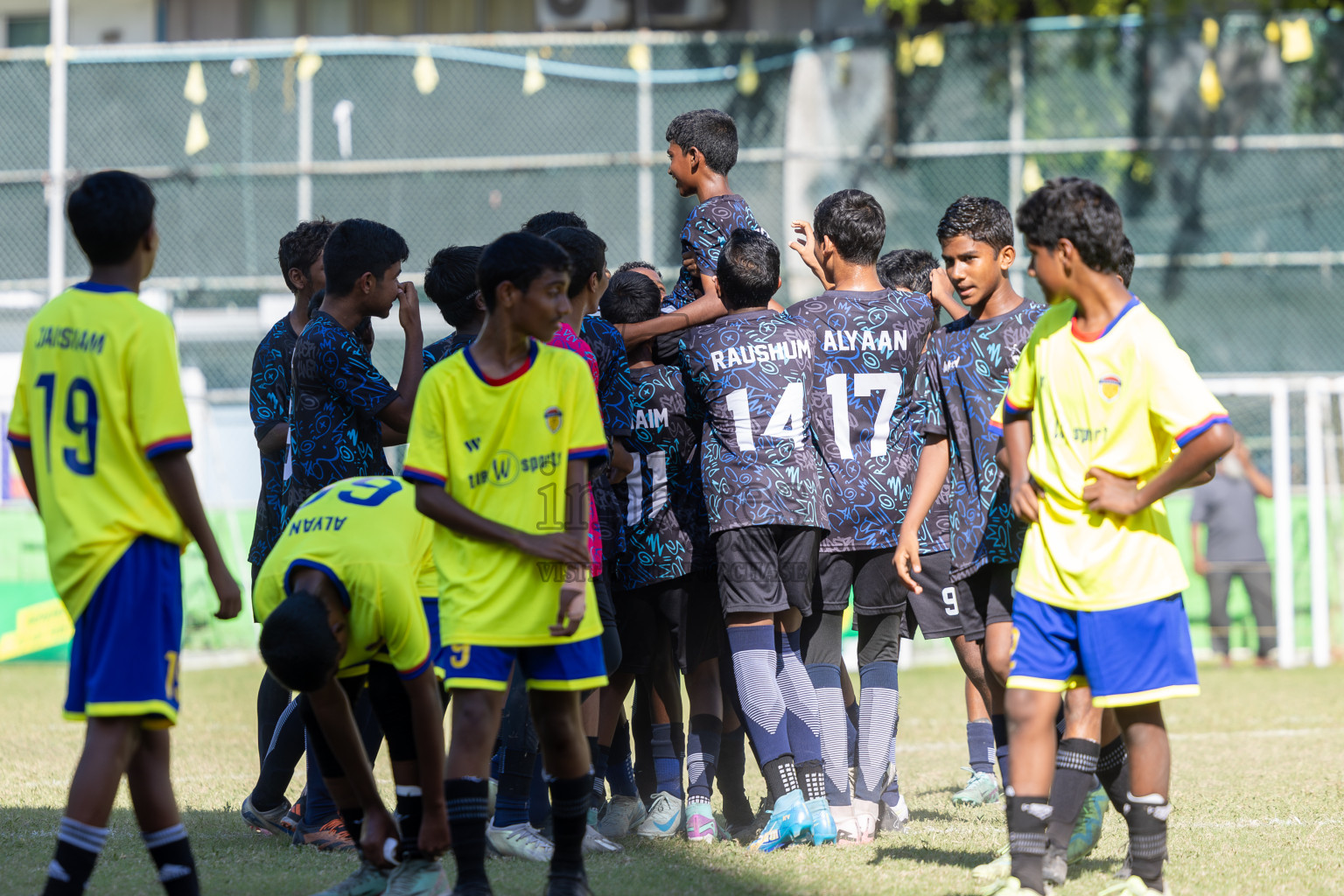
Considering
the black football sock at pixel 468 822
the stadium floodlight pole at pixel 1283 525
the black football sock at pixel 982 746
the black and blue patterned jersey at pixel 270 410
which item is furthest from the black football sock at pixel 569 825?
the stadium floodlight pole at pixel 1283 525

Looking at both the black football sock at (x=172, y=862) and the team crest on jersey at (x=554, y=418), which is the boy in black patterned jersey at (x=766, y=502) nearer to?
the team crest on jersey at (x=554, y=418)

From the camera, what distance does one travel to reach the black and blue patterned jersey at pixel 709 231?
5348 mm

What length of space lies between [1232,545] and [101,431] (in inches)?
437

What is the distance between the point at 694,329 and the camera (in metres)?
5.06

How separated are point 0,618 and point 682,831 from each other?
367 inches

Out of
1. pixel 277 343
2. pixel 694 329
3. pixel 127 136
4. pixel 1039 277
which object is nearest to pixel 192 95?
pixel 127 136

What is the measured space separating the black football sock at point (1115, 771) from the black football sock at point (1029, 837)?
2.04 ft

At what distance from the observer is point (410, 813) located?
4082 mm

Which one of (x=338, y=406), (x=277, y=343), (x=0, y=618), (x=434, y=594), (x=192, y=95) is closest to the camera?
(x=434, y=594)

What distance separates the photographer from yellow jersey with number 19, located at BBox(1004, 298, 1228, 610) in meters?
3.66

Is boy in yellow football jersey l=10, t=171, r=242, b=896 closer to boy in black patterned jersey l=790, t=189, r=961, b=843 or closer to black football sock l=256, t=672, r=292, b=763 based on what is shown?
black football sock l=256, t=672, r=292, b=763

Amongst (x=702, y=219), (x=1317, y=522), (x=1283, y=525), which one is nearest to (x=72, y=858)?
(x=702, y=219)

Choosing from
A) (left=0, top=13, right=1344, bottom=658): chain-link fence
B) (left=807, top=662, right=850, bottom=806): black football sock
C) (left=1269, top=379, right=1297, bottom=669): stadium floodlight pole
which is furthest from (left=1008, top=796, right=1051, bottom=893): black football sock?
(left=0, top=13, right=1344, bottom=658): chain-link fence

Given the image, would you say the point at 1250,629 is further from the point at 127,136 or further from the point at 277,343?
the point at 127,136
